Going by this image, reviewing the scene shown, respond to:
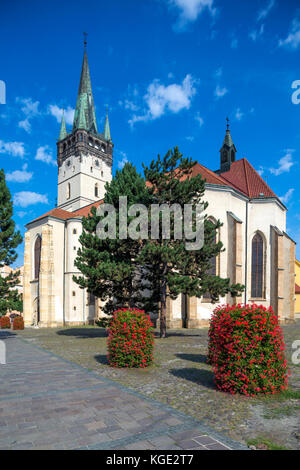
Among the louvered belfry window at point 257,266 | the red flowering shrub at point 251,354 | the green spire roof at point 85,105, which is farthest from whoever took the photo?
the green spire roof at point 85,105

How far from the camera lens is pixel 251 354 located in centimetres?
600

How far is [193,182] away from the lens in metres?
16.1

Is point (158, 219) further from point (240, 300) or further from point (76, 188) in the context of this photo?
point (76, 188)

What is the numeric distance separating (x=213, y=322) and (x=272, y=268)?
21.2m

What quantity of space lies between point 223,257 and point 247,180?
33.9 feet

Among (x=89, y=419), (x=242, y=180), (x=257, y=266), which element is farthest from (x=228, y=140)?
(x=89, y=419)

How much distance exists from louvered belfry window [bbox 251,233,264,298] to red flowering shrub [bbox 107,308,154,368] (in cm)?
2026

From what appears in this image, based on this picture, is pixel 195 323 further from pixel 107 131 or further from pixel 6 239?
pixel 107 131

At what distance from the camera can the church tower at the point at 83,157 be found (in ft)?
151

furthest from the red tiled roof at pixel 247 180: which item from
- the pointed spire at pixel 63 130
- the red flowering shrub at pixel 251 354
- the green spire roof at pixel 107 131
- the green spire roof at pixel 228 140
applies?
the pointed spire at pixel 63 130

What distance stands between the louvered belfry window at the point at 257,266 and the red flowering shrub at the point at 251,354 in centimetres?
2177

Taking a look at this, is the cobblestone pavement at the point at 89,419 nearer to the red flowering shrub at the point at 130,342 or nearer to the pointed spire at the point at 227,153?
the red flowering shrub at the point at 130,342

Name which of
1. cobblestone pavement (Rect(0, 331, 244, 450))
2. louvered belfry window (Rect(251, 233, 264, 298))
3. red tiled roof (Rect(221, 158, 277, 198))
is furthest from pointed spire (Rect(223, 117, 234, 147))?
cobblestone pavement (Rect(0, 331, 244, 450))
